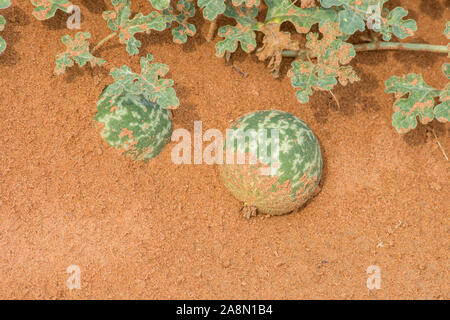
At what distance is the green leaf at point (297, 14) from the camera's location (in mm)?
2730

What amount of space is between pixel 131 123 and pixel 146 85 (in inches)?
7.8

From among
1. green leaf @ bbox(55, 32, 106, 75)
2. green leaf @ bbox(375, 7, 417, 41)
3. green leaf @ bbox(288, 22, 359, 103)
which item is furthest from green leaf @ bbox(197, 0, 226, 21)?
green leaf @ bbox(375, 7, 417, 41)

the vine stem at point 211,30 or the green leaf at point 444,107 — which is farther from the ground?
the vine stem at point 211,30

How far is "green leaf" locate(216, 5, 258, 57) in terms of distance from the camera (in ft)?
8.79

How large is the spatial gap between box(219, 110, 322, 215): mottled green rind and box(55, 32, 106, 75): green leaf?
2.69 ft

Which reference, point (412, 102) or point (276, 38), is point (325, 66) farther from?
point (412, 102)

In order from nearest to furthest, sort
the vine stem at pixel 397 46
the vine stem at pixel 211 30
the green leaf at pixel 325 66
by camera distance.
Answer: the green leaf at pixel 325 66 < the vine stem at pixel 211 30 < the vine stem at pixel 397 46

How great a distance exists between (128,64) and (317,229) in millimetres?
1287

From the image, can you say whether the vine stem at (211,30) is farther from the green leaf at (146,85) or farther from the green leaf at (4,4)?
the green leaf at (4,4)

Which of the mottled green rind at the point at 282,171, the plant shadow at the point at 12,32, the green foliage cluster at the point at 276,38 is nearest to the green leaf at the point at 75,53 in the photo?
the green foliage cluster at the point at 276,38

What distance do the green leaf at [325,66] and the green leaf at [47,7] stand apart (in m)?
1.18

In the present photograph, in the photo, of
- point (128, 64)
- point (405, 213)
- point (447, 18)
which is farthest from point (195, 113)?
point (447, 18)

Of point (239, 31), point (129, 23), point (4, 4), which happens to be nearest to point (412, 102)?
point (239, 31)

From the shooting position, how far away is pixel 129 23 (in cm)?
262
